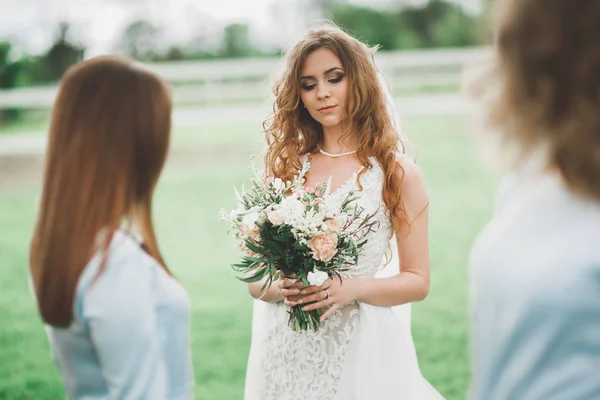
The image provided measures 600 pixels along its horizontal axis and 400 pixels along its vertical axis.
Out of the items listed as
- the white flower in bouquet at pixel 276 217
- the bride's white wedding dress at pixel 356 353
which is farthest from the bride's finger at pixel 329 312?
the white flower in bouquet at pixel 276 217

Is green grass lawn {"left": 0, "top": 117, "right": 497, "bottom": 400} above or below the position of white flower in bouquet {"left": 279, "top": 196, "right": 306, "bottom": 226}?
below

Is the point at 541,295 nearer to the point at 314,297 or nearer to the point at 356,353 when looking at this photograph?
the point at 314,297

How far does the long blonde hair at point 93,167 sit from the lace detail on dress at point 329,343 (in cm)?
124

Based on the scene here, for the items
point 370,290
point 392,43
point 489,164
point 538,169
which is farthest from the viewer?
point 392,43

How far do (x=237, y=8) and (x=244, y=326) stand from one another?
69.1 ft

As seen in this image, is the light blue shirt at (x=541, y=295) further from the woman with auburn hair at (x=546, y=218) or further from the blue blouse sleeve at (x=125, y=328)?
the blue blouse sleeve at (x=125, y=328)

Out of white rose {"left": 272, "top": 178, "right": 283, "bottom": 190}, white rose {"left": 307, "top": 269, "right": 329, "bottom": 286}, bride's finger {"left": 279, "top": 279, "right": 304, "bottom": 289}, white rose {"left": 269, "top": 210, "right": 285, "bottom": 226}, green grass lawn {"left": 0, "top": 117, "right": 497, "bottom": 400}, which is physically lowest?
green grass lawn {"left": 0, "top": 117, "right": 497, "bottom": 400}

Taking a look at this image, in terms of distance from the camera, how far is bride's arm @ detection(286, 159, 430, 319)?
10.1 ft

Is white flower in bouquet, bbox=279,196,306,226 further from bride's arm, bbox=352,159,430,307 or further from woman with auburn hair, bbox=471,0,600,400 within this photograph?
woman with auburn hair, bbox=471,0,600,400

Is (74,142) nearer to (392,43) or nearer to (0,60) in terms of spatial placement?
(0,60)

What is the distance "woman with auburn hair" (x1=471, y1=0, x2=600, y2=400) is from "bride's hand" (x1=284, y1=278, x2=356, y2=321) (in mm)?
1274

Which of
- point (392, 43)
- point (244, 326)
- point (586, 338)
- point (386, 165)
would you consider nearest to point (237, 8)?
point (392, 43)

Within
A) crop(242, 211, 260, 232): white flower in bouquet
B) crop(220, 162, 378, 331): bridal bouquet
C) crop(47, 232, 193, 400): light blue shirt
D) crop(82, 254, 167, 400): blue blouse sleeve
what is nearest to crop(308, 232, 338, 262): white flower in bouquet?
crop(220, 162, 378, 331): bridal bouquet

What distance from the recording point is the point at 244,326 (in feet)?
23.7
